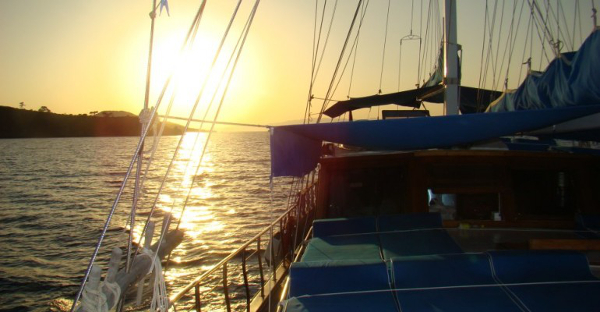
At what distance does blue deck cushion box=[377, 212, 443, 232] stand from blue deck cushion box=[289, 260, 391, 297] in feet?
5.59

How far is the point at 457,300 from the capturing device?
3.50 meters

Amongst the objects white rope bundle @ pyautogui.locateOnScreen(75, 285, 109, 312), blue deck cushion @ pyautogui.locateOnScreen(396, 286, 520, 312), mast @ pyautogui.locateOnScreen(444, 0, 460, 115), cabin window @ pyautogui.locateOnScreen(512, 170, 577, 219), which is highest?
mast @ pyautogui.locateOnScreen(444, 0, 460, 115)

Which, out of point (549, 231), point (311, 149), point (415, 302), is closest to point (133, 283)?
point (415, 302)

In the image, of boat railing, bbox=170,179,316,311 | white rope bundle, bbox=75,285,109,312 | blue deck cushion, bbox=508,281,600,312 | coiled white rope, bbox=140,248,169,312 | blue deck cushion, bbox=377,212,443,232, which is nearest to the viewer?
white rope bundle, bbox=75,285,109,312

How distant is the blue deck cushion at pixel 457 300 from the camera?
335 centimetres

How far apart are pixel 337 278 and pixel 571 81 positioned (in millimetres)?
3097

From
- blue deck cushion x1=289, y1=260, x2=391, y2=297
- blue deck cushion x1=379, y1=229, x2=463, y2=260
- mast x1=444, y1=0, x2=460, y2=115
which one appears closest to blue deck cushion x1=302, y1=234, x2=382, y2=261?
blue deck cushion x1=379, y1=229, x2=463, y2=260

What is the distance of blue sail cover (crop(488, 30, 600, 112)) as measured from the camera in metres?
3.84

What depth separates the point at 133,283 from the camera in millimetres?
2709

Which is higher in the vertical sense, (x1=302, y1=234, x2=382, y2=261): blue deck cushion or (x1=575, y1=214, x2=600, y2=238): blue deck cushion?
(x1=575, y1=214, x2=600, y2=238): blue deck cushion

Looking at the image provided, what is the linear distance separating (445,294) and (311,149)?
348cm

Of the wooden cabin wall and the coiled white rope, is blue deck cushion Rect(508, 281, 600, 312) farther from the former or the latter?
the wooden cabin wall

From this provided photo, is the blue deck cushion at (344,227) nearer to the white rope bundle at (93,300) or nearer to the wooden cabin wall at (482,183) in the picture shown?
the wooden cabin wall at (482,183)

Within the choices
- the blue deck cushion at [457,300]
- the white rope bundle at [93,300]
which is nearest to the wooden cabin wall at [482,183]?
the blue deck cushion at [457,300]
